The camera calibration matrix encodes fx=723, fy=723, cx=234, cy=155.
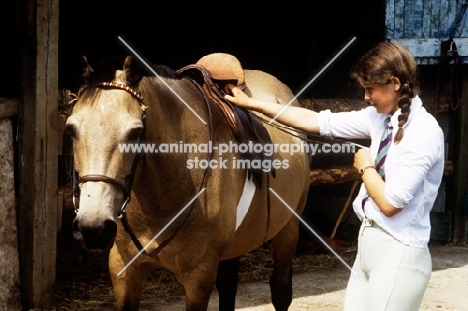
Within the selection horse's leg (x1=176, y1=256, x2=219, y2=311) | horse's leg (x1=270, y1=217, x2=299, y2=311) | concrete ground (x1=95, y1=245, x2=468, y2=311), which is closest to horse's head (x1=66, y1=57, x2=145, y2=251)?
horse's leg (x1=176, y1=256, x2=219, y2=311)

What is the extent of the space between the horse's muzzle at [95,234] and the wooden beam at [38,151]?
2078mm

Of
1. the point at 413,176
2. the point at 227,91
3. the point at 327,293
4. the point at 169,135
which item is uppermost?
the point at 227,91

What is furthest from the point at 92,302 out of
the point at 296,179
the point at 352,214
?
the point at 352,214

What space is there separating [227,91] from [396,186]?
5.13 feet

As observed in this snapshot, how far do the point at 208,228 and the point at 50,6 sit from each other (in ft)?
6.62

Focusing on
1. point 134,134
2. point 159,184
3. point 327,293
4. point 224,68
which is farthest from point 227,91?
point 327,293

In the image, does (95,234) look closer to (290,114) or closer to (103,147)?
(103,147)

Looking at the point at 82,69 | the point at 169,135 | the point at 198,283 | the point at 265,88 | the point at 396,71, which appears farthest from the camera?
the point at 265,88

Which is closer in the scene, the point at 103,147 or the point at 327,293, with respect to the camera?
the point at 103,147

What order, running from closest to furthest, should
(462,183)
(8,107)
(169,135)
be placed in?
(169,135) → (8,107) → (462,183)

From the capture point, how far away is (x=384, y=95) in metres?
2.74

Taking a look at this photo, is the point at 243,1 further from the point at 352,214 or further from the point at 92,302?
the point at 92,302

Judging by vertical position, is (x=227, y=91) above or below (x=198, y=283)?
above

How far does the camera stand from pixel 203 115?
3.45m
